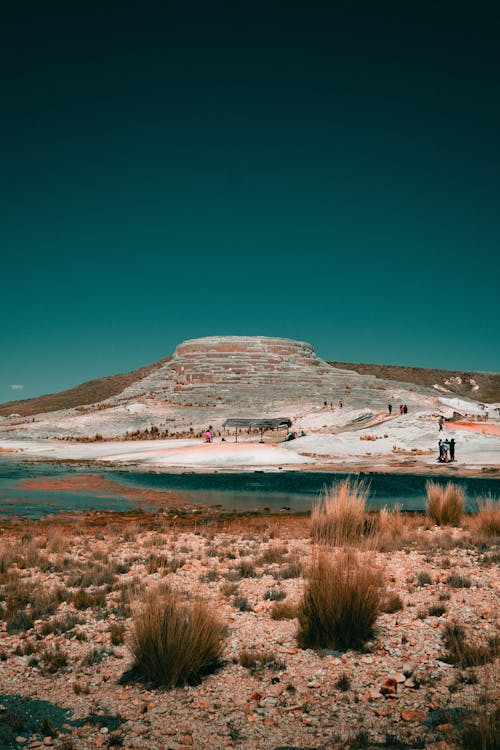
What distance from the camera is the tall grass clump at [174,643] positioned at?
5.48 meters

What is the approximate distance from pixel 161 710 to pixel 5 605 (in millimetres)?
3711

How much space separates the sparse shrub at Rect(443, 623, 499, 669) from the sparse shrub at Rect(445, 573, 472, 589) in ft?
6.49

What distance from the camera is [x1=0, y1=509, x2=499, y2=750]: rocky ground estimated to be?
15.0 feet

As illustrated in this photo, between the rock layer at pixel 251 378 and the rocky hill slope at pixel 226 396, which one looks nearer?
the rocky hill slope at pixel 226 396

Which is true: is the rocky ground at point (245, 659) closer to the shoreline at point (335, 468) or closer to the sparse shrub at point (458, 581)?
the sparse shrub at point (458, 581)

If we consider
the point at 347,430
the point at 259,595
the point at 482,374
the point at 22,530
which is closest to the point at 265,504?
the point at 22,530

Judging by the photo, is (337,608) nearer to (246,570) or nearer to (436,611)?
(436,611)

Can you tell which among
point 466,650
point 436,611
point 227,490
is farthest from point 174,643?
point 227,490

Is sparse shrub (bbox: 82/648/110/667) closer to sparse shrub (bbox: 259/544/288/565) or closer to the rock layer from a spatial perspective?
sparse shrub (bbox: 259/544/288/565)

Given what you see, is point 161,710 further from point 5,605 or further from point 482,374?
point 482,374

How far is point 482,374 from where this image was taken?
5645 inches

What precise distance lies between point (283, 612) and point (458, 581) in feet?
8.90

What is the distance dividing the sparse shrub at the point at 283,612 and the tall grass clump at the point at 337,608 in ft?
1.59

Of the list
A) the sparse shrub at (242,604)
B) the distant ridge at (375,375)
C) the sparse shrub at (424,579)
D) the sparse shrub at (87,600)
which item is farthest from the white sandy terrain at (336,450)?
the distant ridge at (375,375)
